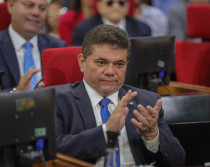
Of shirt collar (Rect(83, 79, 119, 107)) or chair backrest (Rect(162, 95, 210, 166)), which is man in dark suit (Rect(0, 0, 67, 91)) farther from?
shirt collar (Rect(83, 79, 119, 107))

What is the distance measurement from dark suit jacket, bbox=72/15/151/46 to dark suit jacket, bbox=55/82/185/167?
1993 millimetres

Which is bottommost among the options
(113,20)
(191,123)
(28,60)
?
(191,123)

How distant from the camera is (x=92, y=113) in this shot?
2451mm

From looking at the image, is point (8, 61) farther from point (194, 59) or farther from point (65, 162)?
point (65, 162)

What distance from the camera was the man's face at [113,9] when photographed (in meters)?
4.59

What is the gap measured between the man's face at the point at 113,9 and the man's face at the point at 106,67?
216 cm

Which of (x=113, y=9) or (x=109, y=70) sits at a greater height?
(x=113, y=9)

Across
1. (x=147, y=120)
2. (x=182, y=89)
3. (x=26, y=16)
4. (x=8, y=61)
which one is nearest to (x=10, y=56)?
(x=8, y=61)

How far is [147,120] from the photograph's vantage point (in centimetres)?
229

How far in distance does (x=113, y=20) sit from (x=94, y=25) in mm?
198

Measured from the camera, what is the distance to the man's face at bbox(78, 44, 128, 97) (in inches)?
96.0

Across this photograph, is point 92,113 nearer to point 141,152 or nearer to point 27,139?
point 141,152

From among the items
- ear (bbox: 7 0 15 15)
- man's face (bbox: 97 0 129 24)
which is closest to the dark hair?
ear (bbox: 7 0 15 15)

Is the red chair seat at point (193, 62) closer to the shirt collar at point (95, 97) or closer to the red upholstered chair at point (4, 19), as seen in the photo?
the red upholstered chair at point (4, 19)
